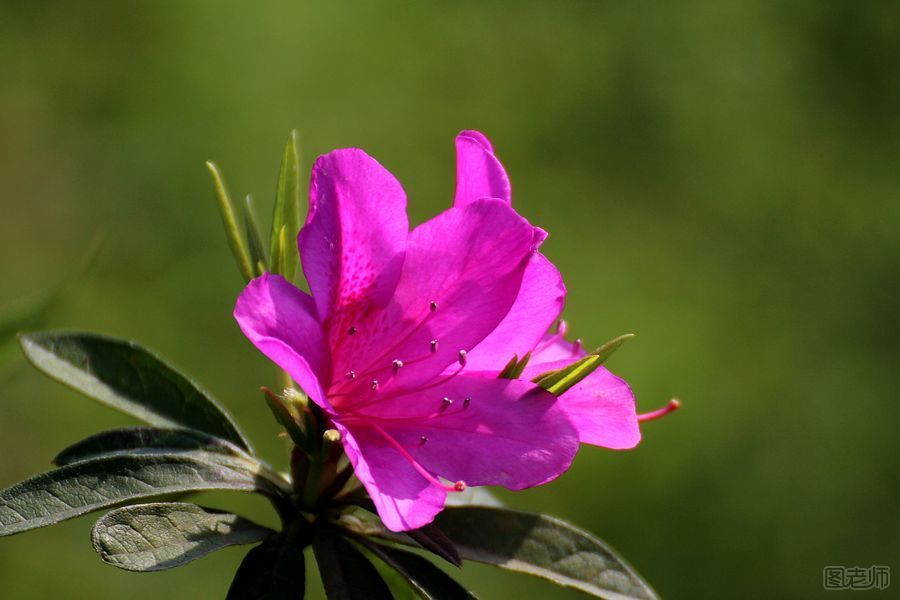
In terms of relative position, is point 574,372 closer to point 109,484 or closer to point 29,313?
point 109,484

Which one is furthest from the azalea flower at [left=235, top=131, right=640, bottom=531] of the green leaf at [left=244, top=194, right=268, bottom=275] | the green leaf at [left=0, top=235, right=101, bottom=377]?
the green leaf at [left=0, top=235, right=101, bottom=377]

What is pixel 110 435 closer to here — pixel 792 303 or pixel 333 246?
pixel 333 246

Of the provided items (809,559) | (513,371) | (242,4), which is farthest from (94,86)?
(513,371)

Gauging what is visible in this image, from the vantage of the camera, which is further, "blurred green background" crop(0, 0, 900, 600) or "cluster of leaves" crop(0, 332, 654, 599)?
"blurred green background" crop(0, 0, 900, 600)

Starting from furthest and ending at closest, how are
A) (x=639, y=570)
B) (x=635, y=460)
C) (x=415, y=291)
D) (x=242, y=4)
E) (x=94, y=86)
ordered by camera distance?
(x=242, y=4), (x=94, y=86), (x=635, y=460), (x=639, y=570), (x=415, y=291)

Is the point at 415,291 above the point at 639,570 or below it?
above

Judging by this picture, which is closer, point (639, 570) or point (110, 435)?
point (110, 435)

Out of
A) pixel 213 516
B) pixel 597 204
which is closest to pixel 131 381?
pixel 213 516

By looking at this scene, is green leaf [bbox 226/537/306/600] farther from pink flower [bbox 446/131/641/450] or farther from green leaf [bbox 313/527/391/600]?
pink flower [bbox 446/131/641/450]
